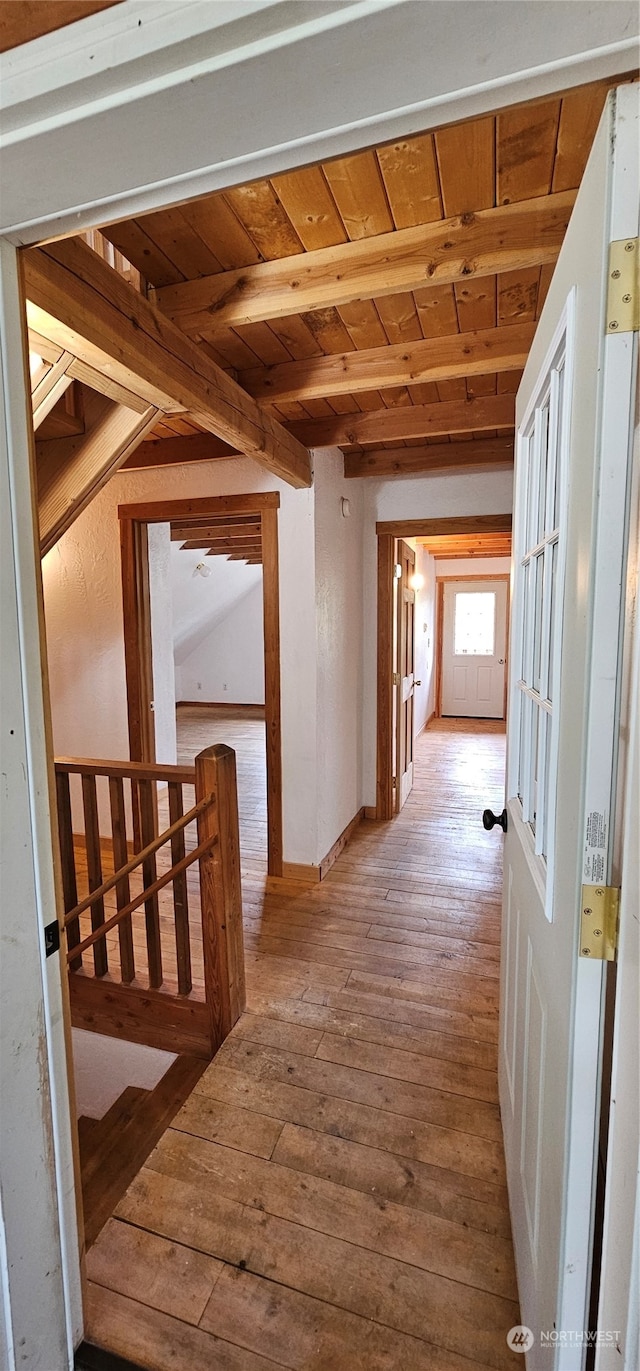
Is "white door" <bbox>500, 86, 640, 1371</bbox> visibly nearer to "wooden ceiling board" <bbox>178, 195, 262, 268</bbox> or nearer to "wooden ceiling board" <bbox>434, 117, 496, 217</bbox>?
"wooden ceiling board" <bbox>434, 117, 496, 217</bbox>

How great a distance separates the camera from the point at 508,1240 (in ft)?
3.91

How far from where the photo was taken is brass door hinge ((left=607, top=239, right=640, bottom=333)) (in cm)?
60

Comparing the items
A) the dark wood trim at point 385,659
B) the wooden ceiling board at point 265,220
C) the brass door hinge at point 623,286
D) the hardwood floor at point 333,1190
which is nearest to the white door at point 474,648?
the dark wood trim at point 385,659

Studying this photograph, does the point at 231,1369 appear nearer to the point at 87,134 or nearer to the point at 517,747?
the point at 517,747

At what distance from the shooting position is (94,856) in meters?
1.98

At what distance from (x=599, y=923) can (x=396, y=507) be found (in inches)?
128

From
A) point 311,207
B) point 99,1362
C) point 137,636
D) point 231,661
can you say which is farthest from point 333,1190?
point 231,661

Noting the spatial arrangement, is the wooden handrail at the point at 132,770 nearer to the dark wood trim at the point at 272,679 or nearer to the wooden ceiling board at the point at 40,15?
the dark wood trim at the point at 272,679

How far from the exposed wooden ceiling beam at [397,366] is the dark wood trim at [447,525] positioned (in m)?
1.32

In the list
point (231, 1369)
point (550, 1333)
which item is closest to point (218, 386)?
point (550, 1333)

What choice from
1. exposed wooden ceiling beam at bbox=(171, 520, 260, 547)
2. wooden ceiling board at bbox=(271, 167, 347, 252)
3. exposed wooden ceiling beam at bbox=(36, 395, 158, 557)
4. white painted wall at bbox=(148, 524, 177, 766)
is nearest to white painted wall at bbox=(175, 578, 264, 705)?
exposed wooden ceiling beam at bbox=(171, 520, 260, 547)

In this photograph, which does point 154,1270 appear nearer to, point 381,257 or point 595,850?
point 595,850

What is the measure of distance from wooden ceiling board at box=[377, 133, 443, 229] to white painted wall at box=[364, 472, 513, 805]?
2.09 metres

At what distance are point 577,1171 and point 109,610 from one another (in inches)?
126
